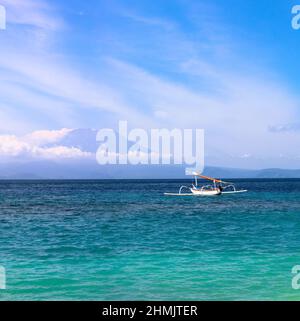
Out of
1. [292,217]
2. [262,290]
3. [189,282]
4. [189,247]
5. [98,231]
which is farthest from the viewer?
[292,217]

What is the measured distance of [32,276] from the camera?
17797 mm

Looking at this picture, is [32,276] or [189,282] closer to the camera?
[189,282]

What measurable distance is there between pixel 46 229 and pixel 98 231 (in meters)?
4.41

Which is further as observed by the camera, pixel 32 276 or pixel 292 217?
pixel 292 217

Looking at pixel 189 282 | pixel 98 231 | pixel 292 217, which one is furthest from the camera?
pixel 292 217

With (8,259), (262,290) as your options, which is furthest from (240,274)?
(8,259)

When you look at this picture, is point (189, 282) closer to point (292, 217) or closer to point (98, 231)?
point (98, 231)
